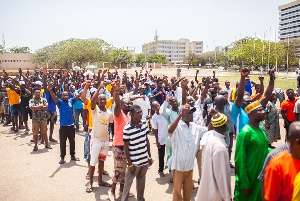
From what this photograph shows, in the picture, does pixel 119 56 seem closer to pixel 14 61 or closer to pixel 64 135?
Result: pixel 14 61

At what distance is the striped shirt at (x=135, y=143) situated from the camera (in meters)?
4.28

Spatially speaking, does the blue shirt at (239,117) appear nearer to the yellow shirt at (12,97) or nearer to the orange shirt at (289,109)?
the orange shirt at (289,109)

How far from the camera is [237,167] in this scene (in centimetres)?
Result: 330

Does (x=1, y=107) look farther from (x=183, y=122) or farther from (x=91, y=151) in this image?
(x=183, y=122)

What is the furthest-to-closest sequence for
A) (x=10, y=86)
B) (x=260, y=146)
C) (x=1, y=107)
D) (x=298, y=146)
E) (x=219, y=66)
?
(x=219, y=66), (x=1, y=107), (x=10, y=86), (x=260, y=146), (x=298, y=146)

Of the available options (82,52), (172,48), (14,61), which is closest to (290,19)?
(172,48)

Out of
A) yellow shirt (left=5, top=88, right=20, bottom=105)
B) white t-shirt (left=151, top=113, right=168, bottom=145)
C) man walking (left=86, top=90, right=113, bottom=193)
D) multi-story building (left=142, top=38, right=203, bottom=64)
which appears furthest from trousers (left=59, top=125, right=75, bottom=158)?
multi-story building (left=142, top=38, right=203, bottom=64)

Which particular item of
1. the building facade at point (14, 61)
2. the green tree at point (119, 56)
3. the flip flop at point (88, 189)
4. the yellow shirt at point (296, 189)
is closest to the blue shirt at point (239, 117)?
the yellow shirt at point (296, 189)

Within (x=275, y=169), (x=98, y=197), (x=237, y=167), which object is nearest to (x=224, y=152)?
(x=237, y=167)

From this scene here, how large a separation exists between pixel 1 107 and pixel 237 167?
12.4 meters

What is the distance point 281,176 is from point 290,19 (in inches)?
5615

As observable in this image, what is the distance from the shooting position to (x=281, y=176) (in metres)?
2.42

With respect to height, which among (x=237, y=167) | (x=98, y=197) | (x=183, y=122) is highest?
(x=183, y=122)

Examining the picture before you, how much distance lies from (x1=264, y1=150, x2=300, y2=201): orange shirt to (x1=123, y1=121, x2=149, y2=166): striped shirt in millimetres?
2260
